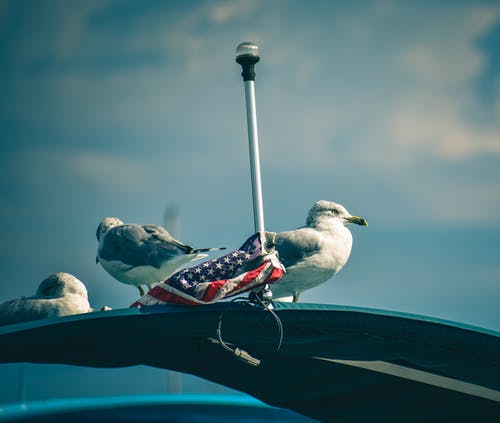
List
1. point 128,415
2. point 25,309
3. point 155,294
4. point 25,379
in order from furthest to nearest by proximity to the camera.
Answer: point 128,415 < point 25,379 < point 25,309 < point 155,294

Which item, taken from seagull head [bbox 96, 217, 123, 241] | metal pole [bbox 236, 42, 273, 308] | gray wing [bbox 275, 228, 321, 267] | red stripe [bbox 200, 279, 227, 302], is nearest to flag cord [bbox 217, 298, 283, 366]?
red stripe [bbox 200, 279, 227, 302]

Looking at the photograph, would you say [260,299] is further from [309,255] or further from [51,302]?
[309,255]

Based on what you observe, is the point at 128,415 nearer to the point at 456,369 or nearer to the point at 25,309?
the point at 25,309

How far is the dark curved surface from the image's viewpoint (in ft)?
17.4

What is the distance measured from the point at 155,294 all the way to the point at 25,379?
511 cm

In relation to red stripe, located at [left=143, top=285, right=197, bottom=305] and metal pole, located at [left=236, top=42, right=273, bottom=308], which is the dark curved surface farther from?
metal pole, located at [left=236, top=42, right=273, bottom=308]

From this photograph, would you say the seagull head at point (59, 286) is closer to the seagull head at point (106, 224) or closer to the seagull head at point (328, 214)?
the seagull head at point (106, 224)

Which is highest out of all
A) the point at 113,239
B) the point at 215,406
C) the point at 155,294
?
the point at 113,239

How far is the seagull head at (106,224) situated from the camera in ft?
33.1

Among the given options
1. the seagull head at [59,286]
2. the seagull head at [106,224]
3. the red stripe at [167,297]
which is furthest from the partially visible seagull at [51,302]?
the red stripe at [167,297]

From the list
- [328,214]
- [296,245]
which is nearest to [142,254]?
[296,245]

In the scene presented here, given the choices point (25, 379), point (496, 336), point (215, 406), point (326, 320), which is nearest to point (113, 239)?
point (25, 379)

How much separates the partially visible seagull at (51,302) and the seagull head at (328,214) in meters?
2.98

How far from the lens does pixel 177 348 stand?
5.72 metres
